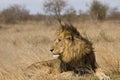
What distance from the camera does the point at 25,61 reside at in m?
9.22

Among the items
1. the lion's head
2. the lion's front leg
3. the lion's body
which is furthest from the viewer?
the lion's body

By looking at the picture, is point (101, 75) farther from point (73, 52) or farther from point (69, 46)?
point (69, 46)

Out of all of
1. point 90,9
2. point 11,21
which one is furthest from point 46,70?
point 11,21

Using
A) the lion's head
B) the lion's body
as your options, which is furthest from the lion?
the lion's body

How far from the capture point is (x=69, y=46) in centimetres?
673

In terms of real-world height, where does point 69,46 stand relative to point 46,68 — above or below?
above

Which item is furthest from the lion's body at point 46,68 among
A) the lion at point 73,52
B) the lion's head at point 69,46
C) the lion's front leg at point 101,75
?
the lion's front leg at point 101,75

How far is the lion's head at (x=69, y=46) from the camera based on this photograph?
6.72 meters

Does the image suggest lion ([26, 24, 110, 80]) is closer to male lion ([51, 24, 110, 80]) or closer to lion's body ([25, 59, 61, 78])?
male lion ([51, 24, 110, 80])

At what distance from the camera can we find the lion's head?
6719 mm

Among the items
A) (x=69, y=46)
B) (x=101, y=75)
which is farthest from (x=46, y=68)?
A: (x=101, y=75)

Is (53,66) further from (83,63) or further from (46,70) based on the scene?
(83,63)

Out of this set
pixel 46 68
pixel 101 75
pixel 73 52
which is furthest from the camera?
pixel 46 68

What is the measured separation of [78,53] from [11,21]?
50816mm
